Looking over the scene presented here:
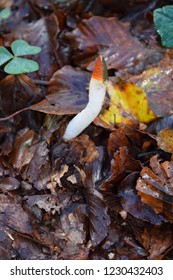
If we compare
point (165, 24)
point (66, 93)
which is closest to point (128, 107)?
point (66, 93)

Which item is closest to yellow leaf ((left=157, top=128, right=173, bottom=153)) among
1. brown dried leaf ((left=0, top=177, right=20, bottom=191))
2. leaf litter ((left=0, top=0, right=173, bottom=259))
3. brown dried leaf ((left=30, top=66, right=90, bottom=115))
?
leaf litter ((left=0, top=0, right=173, bottom=259))

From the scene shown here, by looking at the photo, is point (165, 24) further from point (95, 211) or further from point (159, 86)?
point (95, 211)

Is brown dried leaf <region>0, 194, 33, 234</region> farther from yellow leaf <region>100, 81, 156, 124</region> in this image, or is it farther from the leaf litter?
yellow leaf <region>100, 81, 156, 124</region>

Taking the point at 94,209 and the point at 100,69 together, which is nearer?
the point at 100,69

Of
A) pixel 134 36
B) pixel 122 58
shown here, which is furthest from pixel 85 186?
pixel 134 36

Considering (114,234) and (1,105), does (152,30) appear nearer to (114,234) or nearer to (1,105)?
(1,105)

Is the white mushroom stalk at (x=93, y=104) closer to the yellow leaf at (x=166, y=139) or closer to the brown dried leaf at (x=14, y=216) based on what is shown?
the yellow leaf at (x=166, y=139)
